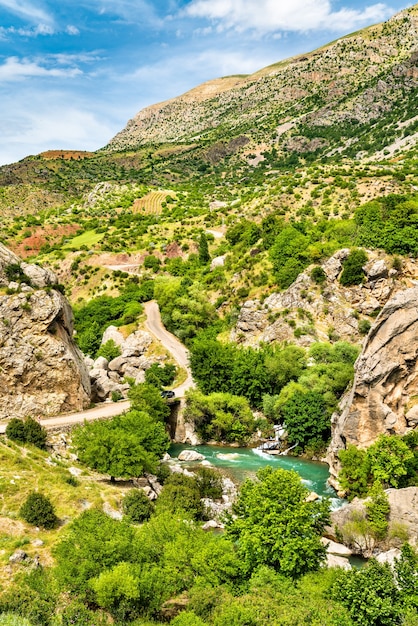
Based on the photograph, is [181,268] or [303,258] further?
[181,268]

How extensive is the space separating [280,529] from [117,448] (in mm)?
14488

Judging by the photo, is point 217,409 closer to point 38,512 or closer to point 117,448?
point 117,448

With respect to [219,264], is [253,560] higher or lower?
lower

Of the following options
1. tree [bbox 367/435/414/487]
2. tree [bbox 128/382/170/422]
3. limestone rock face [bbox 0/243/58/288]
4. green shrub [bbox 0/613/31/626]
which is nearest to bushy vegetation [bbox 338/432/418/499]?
tree [bbox 367/435/414/487]

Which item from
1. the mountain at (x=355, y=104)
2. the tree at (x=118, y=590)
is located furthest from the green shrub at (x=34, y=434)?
the mountain at (x=355, y=104)

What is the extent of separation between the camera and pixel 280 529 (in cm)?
1858

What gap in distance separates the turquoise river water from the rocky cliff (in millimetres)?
11603

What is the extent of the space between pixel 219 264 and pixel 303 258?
19.3 meters

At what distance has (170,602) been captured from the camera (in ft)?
59.5

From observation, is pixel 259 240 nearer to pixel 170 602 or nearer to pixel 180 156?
pixel 170 602

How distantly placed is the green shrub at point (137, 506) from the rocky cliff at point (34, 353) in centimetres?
1528

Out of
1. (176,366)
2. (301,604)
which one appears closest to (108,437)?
(301,604)

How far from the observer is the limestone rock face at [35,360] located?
37.6 metres

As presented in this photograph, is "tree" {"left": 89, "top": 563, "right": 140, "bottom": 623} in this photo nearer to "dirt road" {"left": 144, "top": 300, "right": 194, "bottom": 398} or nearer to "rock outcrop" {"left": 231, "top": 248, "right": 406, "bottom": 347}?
"dirt road" {"left": 144, "top": 300, "right": 194, "bottom": 398}
